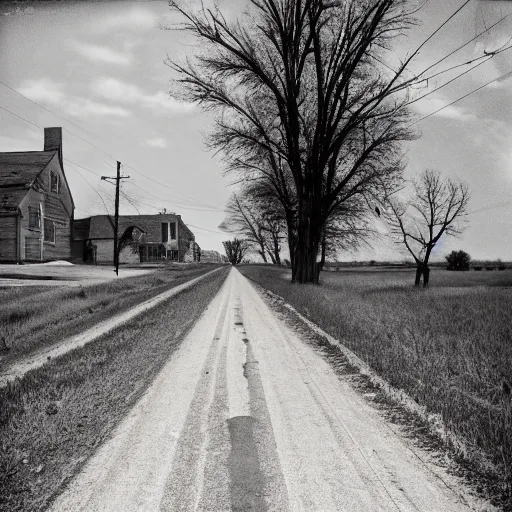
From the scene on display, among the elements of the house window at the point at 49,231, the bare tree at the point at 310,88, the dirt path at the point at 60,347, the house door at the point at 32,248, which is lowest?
the dirt path at the point at 60,347

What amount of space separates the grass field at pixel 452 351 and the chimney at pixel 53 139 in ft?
17.8

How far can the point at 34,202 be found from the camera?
716 centimetres

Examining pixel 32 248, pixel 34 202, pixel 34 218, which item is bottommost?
pixel 32 248

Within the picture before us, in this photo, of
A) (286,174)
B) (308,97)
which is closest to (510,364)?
(308,97)

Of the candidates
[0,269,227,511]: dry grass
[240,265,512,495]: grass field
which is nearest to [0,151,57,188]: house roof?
[0,269,227,511]: dry grass

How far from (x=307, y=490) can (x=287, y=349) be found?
3520 millimetres

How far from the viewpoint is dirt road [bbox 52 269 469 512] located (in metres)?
2.19

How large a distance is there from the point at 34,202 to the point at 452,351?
7279 mm

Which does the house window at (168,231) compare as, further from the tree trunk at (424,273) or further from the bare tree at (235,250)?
the bare tree at (235,250)

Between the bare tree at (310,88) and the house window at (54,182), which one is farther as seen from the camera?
the bare tree at (310,88)

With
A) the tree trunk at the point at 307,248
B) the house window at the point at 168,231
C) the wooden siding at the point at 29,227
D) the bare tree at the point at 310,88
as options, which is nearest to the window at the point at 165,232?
the house window at the point at 168,231

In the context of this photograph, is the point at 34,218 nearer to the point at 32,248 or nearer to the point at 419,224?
the point at 32,248

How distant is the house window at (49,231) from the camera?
7.25m

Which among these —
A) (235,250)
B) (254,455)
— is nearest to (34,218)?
(254,455)
